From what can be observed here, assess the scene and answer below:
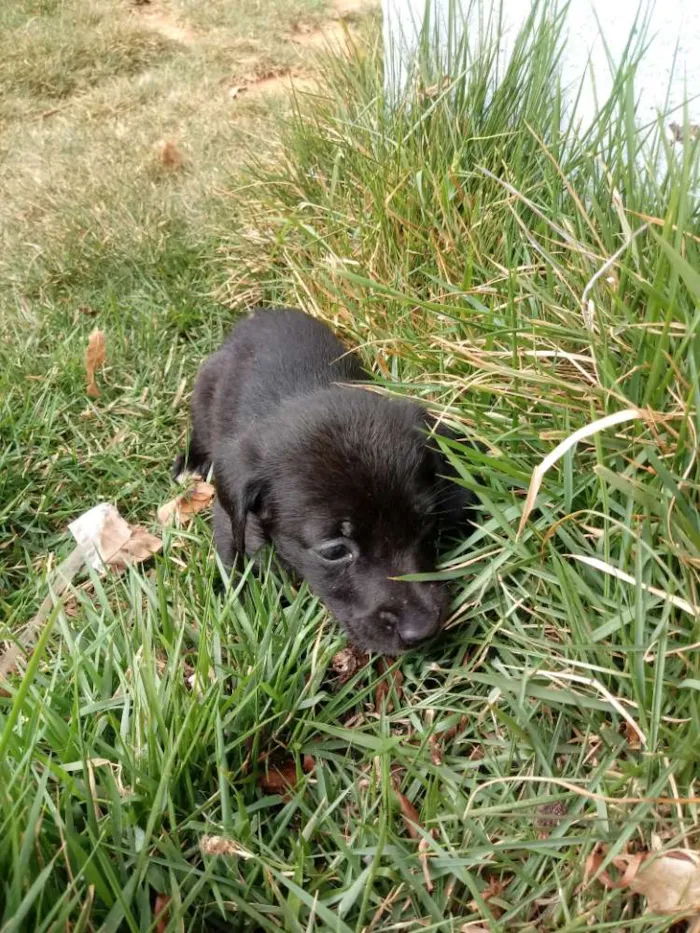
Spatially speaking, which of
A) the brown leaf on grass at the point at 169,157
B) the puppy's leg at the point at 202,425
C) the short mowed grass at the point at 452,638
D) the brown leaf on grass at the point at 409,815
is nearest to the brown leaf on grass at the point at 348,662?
the short mowed grass at the point at 452,638

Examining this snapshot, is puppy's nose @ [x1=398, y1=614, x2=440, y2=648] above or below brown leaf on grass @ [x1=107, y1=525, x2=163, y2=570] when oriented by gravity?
above

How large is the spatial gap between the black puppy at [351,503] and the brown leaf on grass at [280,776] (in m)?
0.36

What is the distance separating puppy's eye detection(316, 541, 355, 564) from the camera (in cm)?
209

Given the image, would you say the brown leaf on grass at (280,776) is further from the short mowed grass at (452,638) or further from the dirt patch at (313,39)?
the dirt patch at (313,39)

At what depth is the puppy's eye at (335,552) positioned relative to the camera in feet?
6.87

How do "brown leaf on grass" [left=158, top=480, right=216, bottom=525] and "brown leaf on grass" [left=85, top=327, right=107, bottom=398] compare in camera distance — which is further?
"brown leaf on grass" [left=85, top=327, right=107, bottom=398]

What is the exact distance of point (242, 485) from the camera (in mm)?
2168

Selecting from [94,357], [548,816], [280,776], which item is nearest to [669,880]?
[548,816]

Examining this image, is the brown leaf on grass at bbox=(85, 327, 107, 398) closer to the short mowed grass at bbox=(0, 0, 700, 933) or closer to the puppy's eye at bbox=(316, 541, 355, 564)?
the short mowed grass at bbox=(0, 0, 700, 933)

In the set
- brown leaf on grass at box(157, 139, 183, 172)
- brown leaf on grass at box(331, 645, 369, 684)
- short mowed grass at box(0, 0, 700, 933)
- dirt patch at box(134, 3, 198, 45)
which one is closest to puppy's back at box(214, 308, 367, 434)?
short mowed grass at box(0, 0, 700, 933)

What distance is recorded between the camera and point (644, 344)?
1.67 meters

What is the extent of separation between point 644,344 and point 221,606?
1342 millimetres

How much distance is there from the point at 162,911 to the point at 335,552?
100cm

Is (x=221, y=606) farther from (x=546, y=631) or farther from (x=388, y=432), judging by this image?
(x=546, y=631)
